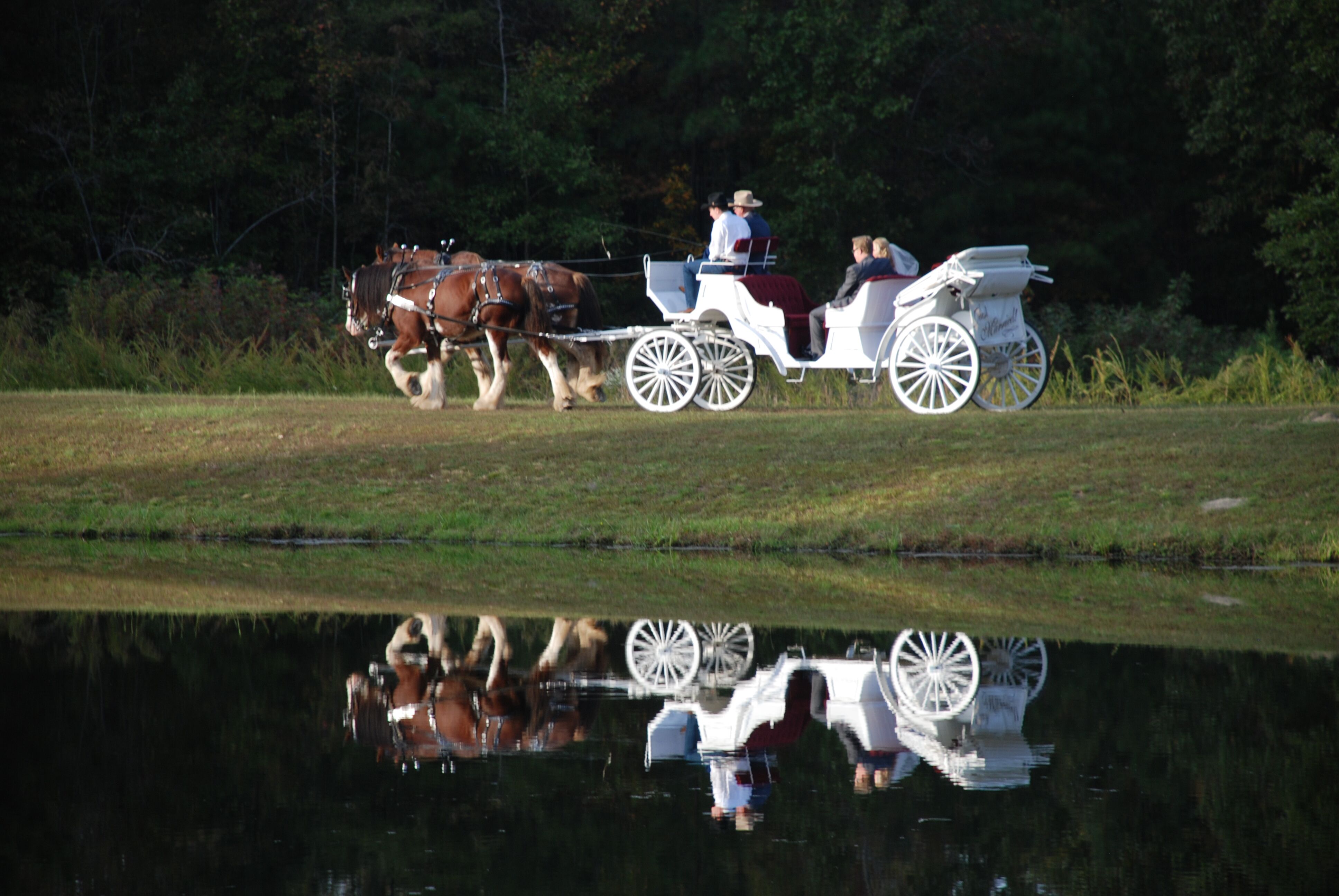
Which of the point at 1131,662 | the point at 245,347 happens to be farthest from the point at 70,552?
the point at 245,347

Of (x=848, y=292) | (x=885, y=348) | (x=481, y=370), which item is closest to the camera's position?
(x=885, y=348)

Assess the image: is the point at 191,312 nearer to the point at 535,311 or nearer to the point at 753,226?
the point at 535,311

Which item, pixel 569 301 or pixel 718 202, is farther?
pixel 569 301

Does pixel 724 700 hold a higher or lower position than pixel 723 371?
lower

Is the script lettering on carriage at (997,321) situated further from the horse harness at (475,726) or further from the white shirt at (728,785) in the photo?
the white shirt at (728,785)

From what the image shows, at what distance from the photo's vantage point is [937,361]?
43.9 feet

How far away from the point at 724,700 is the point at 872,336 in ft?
25.6

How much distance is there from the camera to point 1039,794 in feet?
16.1

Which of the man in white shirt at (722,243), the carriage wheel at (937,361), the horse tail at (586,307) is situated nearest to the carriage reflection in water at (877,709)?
the carriage wheel at (937,361)

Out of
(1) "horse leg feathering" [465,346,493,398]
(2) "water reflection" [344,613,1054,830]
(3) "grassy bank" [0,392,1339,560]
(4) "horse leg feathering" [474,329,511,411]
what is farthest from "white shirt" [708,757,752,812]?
(1) "horse leg feathering" [465,346,493,398]

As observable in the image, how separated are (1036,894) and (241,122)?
28.7m

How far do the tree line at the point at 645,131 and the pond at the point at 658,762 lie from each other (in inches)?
873

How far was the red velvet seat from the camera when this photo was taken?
45.9 feet

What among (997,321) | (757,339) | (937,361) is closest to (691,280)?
(757,339)
